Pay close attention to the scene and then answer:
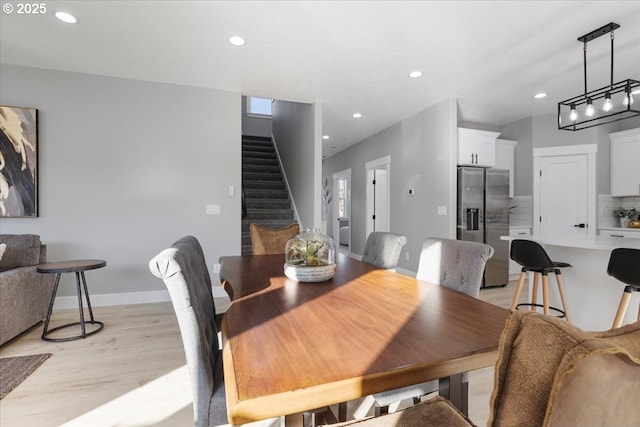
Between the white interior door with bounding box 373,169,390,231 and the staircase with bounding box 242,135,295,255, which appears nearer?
the staircase with bounding box 242,135,295,255

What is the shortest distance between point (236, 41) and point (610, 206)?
5.92 metres

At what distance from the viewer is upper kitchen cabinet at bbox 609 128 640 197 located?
4.51 metres

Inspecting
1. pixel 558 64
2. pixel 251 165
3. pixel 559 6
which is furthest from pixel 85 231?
pixel 558 64

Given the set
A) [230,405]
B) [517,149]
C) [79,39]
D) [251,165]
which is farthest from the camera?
[251,165]

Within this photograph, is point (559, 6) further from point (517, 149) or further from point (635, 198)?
point (635, 198)

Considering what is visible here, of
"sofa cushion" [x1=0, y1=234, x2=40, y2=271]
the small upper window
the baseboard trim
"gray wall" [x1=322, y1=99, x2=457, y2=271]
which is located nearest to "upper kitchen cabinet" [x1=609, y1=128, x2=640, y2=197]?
"gray wall" [x1=322, y1=99, x2=457, y2=271]

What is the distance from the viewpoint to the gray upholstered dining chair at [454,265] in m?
1.46

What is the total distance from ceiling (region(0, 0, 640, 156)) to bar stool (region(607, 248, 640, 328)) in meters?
→ 1.86

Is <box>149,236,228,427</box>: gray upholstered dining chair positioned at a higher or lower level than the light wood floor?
higher

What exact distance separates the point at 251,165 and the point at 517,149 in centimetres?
526

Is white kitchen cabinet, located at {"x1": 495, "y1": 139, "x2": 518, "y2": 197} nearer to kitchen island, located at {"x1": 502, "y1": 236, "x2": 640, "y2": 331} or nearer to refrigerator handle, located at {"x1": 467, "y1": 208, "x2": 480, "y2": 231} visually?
refrigerator handle, located at {"x1": 467, "y1": 208, "x2": 480, "y2": 231}

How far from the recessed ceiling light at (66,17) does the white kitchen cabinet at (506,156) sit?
5.73 metres

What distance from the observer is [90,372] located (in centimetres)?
207

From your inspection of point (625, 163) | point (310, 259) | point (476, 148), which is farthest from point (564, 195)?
point (310, 259)
